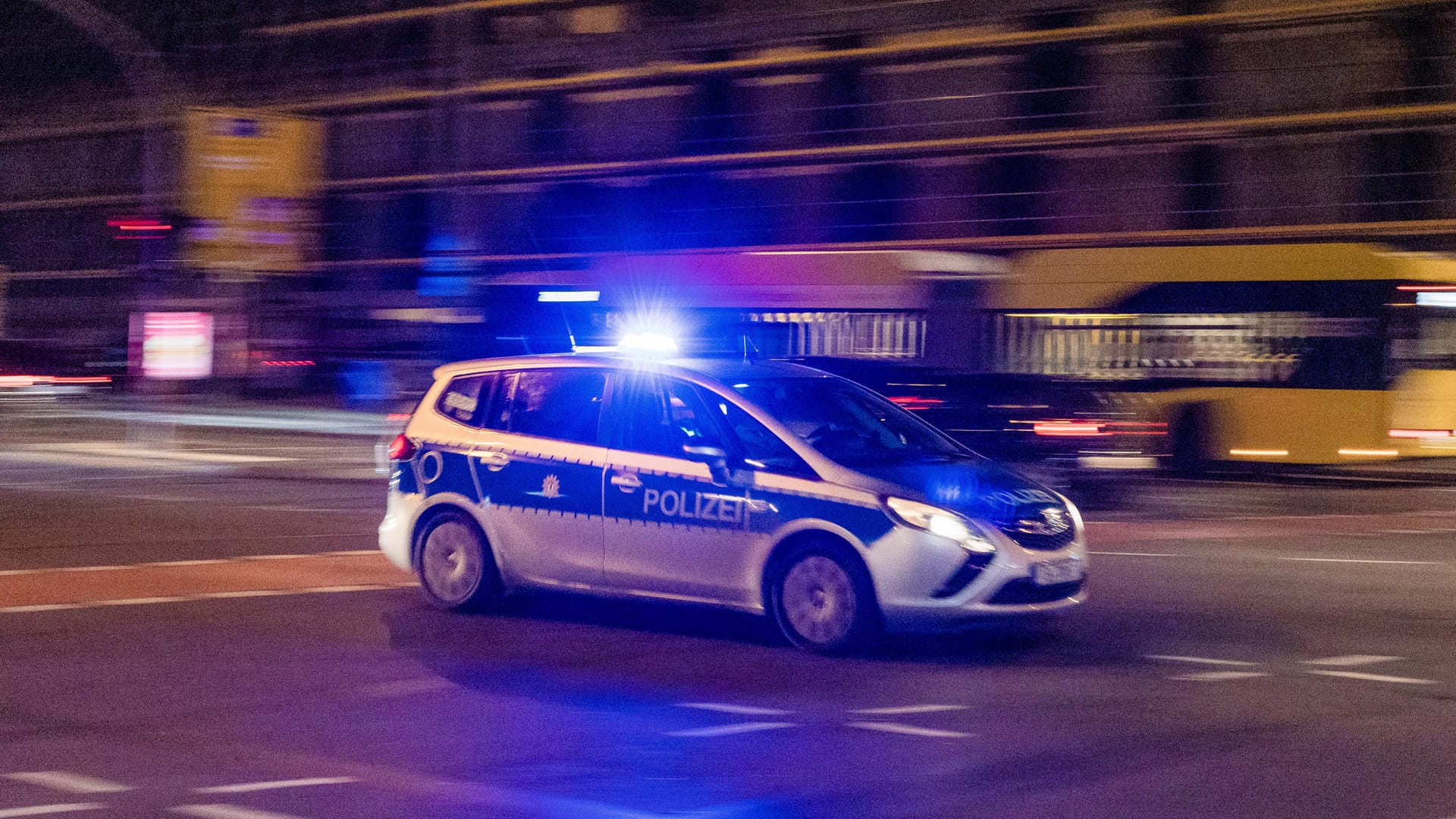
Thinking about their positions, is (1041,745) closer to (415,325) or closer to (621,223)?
(415,325)

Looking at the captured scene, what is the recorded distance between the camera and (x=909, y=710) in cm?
756

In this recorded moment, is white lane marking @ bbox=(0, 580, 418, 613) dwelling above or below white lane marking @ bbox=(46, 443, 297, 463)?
below

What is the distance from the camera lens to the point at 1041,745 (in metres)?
6.84

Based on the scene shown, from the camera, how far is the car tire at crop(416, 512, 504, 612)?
10.2 meters

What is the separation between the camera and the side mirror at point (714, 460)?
9094 millimetres

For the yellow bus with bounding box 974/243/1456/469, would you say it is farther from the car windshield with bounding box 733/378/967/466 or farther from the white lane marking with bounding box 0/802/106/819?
the white lane marking with bounding box 0/802/106/819

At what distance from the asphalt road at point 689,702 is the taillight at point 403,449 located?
35.3 inches

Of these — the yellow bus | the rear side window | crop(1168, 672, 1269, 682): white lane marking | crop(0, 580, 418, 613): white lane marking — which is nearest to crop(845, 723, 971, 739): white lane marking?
crop(1168, 672, 1269, 682): white lane marking

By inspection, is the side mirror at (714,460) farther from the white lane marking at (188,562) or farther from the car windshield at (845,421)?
the white lane marking at (188,562)

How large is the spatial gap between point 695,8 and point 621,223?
22.0 feet

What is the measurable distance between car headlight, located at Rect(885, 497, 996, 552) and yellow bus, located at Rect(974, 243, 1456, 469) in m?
14.4

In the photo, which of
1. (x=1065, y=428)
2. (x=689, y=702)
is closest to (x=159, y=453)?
(x=1065, y=428)

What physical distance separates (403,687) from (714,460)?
202 cm

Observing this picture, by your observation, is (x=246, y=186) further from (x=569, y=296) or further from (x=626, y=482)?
(x=626, y=482)
